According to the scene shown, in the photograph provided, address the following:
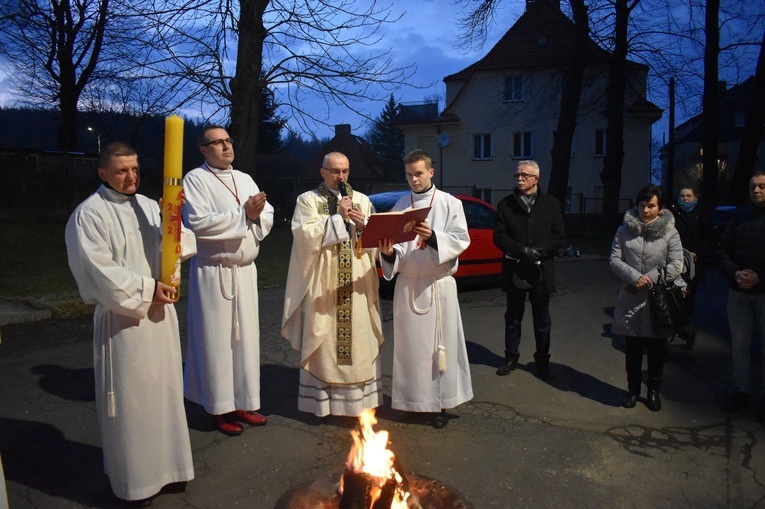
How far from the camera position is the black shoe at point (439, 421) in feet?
15.8

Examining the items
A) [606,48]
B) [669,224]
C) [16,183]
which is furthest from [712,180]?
[16,183]

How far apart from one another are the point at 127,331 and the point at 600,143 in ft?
105

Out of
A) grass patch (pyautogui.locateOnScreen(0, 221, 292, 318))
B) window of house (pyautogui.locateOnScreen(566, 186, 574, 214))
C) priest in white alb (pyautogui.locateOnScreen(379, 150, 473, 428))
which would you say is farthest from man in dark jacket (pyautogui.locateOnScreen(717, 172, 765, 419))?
window of house (pyautogui.locateOnScreen(566, 186, 574, 214))

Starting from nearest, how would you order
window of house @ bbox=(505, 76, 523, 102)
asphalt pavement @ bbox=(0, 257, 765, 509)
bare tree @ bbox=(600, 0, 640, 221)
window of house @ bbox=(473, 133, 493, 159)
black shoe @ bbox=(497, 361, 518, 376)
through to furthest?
asphalt pavement @ bbox=(0, 257, 765, 509)
black shoe @ bbox=(497, 361, 518, 376)
bare tree @ bbox=(600, 0, 640, 221)
window of house @ bbox=(505, 76, 523, 102)
window of house @ bbox=(473, 133, 493, 159)

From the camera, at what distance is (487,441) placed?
4.54 metres

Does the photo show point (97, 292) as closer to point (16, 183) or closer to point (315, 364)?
point (315, 364)

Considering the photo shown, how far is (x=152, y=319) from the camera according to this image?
3.54 m

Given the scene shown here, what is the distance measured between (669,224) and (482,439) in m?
2.38

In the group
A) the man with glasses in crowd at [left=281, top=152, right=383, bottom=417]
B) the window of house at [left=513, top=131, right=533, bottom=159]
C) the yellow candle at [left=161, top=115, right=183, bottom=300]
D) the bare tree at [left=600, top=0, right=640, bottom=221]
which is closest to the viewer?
the yellow candle at [left=161, top=115, right=183, bottom=300]

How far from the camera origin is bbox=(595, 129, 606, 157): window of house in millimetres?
31859

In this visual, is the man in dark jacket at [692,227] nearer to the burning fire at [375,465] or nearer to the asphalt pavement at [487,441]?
the asphalt pavement at [487,441]

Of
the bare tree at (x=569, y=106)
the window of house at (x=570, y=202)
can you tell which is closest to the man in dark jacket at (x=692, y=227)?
the bare tree at (x=569, y=106)

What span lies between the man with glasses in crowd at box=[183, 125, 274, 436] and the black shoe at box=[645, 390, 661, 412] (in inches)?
128

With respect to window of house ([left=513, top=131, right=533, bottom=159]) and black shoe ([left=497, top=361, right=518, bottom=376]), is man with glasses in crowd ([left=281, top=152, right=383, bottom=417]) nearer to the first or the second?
black shoe ([left=497, top=361, right=518, bottom=376])
